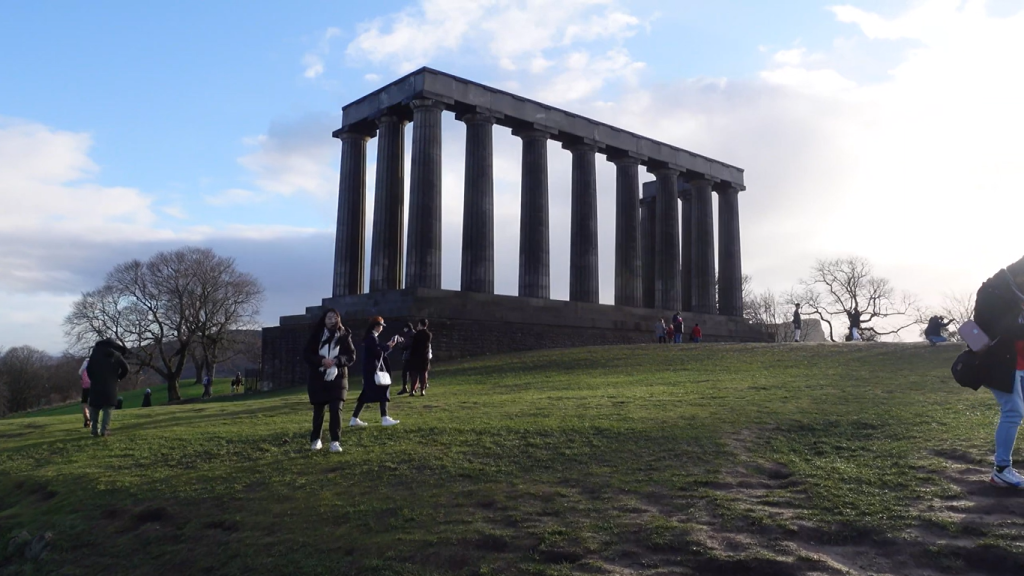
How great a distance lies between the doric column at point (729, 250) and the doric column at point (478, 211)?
767 inches

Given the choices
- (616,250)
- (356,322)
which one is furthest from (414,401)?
(616,250)

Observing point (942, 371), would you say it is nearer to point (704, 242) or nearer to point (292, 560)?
point (292, 560)

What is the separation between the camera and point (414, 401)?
732 inches

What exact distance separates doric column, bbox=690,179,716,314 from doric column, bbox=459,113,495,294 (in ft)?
54.7

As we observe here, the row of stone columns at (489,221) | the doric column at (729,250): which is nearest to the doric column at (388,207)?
the row of stone columns at (489,221)

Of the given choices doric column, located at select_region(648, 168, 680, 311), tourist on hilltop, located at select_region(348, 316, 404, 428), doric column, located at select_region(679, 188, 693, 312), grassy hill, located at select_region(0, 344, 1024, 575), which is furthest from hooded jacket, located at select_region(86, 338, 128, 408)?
doric column, located at select_region(679, 188, 693, 312)

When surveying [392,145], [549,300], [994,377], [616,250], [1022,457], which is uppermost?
[392,145]

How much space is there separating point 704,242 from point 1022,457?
4085cm

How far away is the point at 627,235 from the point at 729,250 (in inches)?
409

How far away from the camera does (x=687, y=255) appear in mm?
52312

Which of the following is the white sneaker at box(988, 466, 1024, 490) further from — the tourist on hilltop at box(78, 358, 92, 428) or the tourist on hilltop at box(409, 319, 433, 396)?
the tourist on hilltop at box(78, 358, 92, 428)

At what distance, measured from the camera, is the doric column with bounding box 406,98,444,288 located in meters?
36.8

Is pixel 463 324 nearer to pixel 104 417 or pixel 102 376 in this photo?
pixel 104 417


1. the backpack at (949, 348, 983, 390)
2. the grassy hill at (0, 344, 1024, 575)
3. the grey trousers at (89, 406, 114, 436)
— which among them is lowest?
the grassy hill at (0, 344, 1024, 575)
